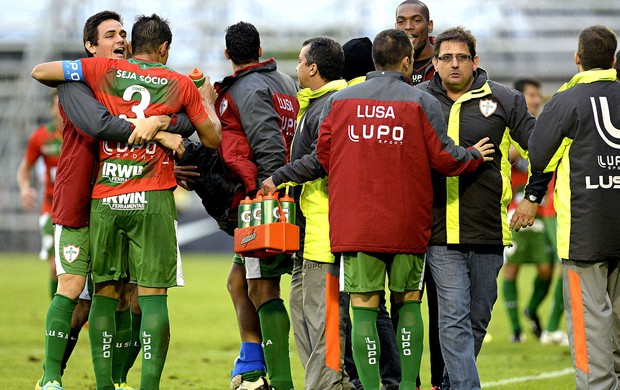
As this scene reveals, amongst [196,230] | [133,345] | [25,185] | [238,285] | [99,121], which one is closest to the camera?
[99,121]

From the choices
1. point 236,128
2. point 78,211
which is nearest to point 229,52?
point 236,128

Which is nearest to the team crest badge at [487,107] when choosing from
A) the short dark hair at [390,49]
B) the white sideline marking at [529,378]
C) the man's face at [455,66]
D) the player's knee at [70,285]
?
the man's face at [455,66]

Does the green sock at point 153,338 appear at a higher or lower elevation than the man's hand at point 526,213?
lower

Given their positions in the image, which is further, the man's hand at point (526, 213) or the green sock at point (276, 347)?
the green sock at point (276, 347)

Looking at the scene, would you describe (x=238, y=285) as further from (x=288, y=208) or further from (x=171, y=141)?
(x=171, y=141)

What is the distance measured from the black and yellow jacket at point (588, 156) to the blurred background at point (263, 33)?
23.8 m

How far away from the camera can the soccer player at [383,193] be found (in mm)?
6289

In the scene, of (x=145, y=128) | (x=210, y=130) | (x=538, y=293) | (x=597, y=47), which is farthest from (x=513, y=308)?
(x=145, y=128)

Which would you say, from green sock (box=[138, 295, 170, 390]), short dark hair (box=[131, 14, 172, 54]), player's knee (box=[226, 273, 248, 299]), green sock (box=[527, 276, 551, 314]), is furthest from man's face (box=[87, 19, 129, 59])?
green sock (box=[527, 276, 551, 314])

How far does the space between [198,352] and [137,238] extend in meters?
Answer: 4.61

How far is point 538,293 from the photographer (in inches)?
474

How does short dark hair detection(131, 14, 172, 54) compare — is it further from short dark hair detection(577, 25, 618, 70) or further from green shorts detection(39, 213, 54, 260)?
green shorts detection(39, 213, 54, 260)

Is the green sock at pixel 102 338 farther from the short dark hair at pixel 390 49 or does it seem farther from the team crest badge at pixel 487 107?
the team crest badge at pixel 487 107

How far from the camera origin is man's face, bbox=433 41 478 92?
21.9ft
